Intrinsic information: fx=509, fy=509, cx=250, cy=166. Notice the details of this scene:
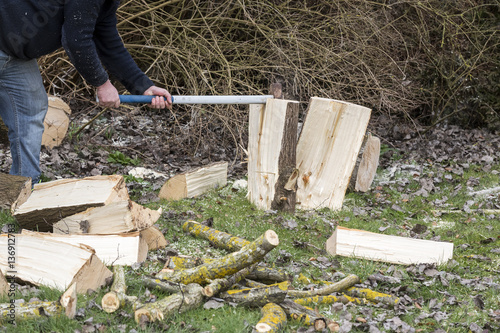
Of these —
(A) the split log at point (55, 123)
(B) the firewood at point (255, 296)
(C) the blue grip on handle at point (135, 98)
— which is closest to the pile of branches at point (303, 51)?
(A) the split log at point (55, 123)

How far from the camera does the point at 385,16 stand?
7168 mm

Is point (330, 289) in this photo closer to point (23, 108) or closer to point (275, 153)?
point (275, 153)

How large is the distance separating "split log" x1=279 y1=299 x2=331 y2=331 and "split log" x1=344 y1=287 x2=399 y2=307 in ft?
1.40

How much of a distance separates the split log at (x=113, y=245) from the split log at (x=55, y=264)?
237 millimetres

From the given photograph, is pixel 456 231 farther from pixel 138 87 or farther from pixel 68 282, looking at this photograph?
pixel 68 282

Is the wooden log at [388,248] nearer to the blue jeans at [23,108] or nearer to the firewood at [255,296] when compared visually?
the firewood at [255,296]

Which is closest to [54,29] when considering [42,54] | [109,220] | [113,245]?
[42,54]

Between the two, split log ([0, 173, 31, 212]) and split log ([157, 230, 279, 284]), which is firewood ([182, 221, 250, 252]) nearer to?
split log ([157, 230, 279, 284])

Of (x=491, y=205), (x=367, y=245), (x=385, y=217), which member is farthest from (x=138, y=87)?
(x=491, y=205)

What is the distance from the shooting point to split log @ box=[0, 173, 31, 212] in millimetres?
3631

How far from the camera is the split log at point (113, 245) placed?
3.16 meters

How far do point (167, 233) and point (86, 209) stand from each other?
2.12ft

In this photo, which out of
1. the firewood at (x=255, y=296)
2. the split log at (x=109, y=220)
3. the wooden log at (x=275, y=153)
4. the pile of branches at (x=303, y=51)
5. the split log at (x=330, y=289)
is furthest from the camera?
the pile of branches at (x=303, y=51)

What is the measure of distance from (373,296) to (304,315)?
0.57 metres
